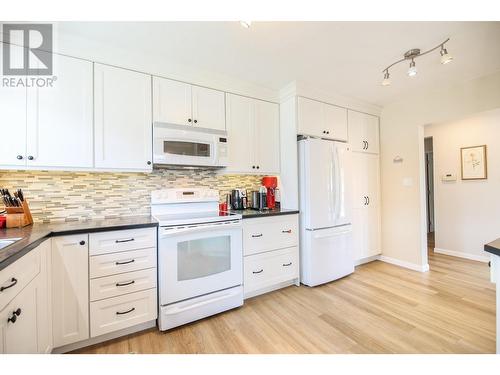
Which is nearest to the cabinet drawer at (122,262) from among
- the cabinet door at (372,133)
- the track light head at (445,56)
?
the track light head at (445,56)

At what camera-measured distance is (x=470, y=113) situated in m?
A: 2.57

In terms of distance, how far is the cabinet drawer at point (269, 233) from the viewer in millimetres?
2268

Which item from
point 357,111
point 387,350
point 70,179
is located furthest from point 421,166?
point 70,179

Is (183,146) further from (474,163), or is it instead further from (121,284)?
(474,163)

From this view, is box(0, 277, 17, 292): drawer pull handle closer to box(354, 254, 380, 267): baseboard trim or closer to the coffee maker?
the coffee maker

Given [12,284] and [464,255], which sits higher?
[12,284]

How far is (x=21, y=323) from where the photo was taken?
3.66 feet

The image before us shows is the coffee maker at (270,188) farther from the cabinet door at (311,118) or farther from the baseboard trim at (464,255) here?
the baseboard trim at (464,255)

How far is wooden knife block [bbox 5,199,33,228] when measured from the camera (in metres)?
1.68

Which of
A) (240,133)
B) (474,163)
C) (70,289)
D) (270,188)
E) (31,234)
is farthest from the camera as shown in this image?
(474,163)

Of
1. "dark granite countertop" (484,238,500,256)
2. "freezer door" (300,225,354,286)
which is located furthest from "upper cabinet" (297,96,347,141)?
"dark granite countertop" (484,238,500,256)

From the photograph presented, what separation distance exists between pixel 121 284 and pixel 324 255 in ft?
6.84

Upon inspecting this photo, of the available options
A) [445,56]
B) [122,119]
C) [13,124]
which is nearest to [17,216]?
[13,124]

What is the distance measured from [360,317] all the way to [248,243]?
3.92 ft
